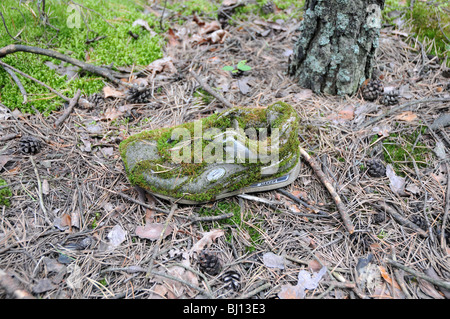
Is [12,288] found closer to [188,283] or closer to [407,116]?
[188,283]

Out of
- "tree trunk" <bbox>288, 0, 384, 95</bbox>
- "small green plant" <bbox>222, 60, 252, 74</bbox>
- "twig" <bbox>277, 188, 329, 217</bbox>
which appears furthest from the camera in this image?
"small green plant" <bbox>222, 60, 252, 74</bbox>

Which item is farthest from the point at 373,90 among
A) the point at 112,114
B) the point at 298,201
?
the point at 112,114

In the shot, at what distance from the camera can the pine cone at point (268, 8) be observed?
393 cm

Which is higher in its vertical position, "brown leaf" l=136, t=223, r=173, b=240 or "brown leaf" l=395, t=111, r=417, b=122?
"brown leaf" l=395, t=111, r=417, b=122

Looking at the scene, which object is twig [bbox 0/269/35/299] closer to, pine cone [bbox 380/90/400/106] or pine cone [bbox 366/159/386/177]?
pine cone [bbox 366/159/386/177]

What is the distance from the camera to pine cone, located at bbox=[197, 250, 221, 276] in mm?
1896

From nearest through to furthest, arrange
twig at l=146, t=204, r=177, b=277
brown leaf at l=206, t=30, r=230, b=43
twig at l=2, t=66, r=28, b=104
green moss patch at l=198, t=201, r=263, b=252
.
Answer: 1. twig at l=146, t=204, r=177, b=277
2. green moss patch at l=198, t=201, r=263, b=252
3. twig at l=2, t=66, r=28, b=104
4. brown leaf at l=206, t=30, r=230, b=43

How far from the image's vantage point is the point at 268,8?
394 cm

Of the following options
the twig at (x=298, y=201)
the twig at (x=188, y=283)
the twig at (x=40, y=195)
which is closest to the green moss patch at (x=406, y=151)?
the twig at (x=298, y=201)

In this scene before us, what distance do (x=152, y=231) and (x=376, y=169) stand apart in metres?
1.78

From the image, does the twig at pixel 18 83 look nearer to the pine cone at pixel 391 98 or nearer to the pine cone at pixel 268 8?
the pine cone at pixel 268 8

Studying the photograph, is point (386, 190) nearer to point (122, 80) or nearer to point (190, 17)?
point (122, 80)

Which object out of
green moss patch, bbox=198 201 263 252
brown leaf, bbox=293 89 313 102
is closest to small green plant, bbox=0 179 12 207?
green moss patch, bbox=198 201 263 252

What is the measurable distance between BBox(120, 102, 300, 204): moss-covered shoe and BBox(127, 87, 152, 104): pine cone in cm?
77
